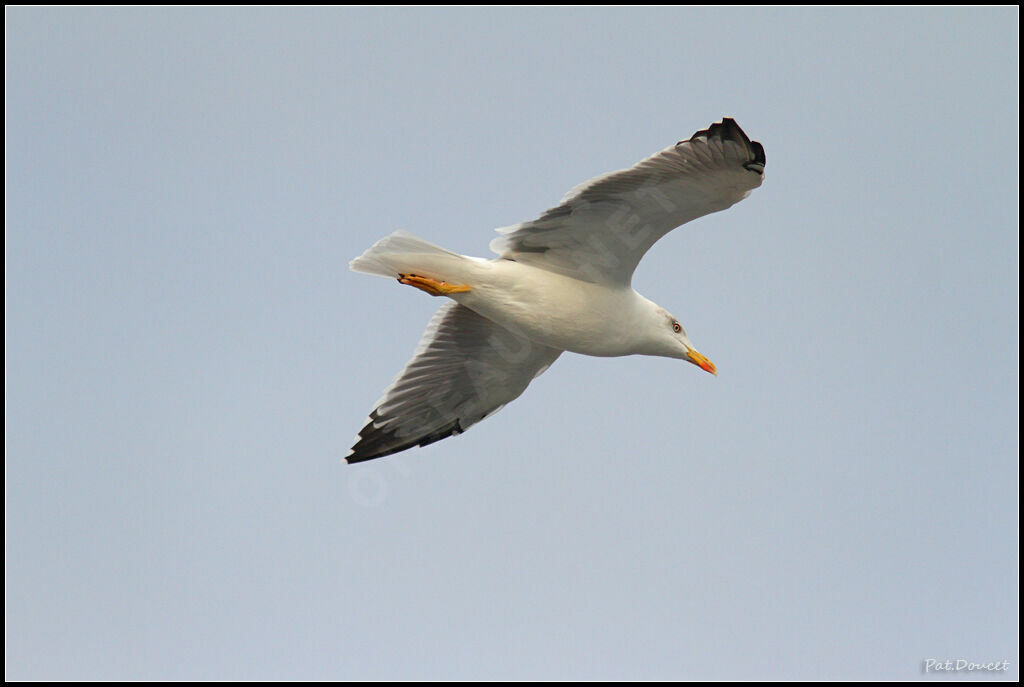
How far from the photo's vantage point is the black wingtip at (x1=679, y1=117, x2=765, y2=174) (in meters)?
7.48

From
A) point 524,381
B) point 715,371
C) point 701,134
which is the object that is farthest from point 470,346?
point 701,134

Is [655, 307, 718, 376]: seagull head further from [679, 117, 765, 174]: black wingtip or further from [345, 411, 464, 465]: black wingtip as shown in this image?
[345, 411, 464, 465]: black wingtip

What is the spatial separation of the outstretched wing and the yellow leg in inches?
14.7

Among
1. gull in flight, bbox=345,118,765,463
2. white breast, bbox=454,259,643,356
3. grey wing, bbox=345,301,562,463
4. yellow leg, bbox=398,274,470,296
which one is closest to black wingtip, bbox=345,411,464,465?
grey wing, bbox=345,301,562,463

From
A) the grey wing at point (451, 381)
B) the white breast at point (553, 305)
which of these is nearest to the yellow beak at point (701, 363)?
the white breast at point (553, 305)

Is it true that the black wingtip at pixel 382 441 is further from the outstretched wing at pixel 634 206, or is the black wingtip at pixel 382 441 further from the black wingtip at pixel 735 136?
the black wingtip at pixel 735 136

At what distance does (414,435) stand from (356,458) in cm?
49

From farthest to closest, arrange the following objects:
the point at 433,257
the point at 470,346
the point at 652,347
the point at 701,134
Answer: the point at 470,346, the point at 652,347, the point at 433,257, the point at 701,134

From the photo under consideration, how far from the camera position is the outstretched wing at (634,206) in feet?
24.9

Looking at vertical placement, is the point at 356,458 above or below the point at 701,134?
below

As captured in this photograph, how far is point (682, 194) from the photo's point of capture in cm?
782

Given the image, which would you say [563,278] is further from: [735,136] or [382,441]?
[382,441]

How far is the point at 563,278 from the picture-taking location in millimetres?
8438

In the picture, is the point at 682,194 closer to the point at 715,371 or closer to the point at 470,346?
the point at 715,371
